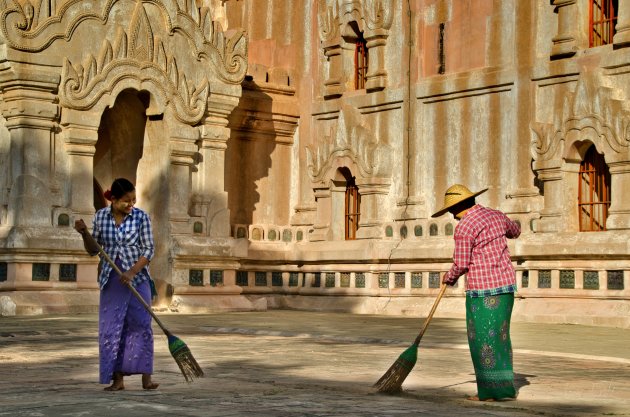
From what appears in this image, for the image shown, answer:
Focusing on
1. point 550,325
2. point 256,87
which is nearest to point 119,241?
point 550,325

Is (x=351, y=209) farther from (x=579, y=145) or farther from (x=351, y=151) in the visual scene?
(x=579, y=145)

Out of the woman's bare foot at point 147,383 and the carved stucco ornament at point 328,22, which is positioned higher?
the carved stucco ornament at point 328,22

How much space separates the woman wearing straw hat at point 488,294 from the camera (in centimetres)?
1045

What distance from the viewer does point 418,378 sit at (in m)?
11.9

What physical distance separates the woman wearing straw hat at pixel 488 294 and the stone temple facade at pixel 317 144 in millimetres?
10884

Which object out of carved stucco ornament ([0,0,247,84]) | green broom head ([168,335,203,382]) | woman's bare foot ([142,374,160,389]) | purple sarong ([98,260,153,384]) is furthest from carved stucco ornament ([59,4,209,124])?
woman's bare foot ([142,374,160,389])

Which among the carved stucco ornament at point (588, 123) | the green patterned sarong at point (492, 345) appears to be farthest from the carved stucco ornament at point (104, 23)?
the green patterned sarong at point (492, 345)

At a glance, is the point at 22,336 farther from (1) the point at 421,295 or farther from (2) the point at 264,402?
(1) the point at 421,295

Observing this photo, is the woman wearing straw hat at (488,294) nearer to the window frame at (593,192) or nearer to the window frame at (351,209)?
the window frame at (593,192)

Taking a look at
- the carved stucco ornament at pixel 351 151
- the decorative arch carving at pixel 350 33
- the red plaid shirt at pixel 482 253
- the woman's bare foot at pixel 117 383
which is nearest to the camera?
the red plaid shirt at pixel 482 253

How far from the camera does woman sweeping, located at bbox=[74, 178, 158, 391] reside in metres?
10.8

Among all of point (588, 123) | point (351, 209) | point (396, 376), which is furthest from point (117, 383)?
point (351, 209)

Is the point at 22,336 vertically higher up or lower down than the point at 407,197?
lower down

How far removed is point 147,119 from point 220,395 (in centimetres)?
1545
